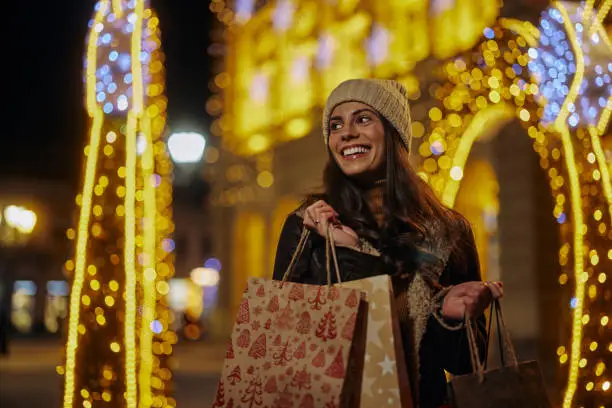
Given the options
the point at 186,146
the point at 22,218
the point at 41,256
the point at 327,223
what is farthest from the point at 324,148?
the point at 41,256

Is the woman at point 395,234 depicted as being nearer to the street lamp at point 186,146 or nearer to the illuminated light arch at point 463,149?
the illuminated light arch at point 463,149

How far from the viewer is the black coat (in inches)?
101

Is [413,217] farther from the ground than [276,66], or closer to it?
closer to it

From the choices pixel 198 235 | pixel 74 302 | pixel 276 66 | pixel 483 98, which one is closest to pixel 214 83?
pixel 276 66

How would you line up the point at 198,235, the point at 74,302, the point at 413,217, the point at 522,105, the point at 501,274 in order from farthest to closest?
the point at 198,235, the point at 501,274, the point at 522,105, the point at 74,302, the point at 413,217

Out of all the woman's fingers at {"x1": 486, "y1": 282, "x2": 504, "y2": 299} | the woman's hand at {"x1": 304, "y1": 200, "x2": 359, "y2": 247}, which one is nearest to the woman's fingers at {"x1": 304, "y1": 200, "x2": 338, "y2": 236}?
the woman's hand at {"x1": 304, "y1": 200, "x2": 359, "y2": 247}

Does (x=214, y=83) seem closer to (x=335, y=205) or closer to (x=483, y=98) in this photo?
(x=483, y=98)

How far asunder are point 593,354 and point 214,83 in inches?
1304

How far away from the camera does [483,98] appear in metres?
8.78

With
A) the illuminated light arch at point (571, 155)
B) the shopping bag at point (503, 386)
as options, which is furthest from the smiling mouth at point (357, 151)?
the illuminated light arch at point (571, 155)

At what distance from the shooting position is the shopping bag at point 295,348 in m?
2.30

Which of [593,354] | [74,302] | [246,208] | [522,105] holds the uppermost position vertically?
[246,208]

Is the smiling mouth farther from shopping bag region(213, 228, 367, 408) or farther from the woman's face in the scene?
shopping bag region(213, 228, 367, 408)

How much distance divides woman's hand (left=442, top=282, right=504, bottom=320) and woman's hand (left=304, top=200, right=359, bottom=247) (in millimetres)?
341
